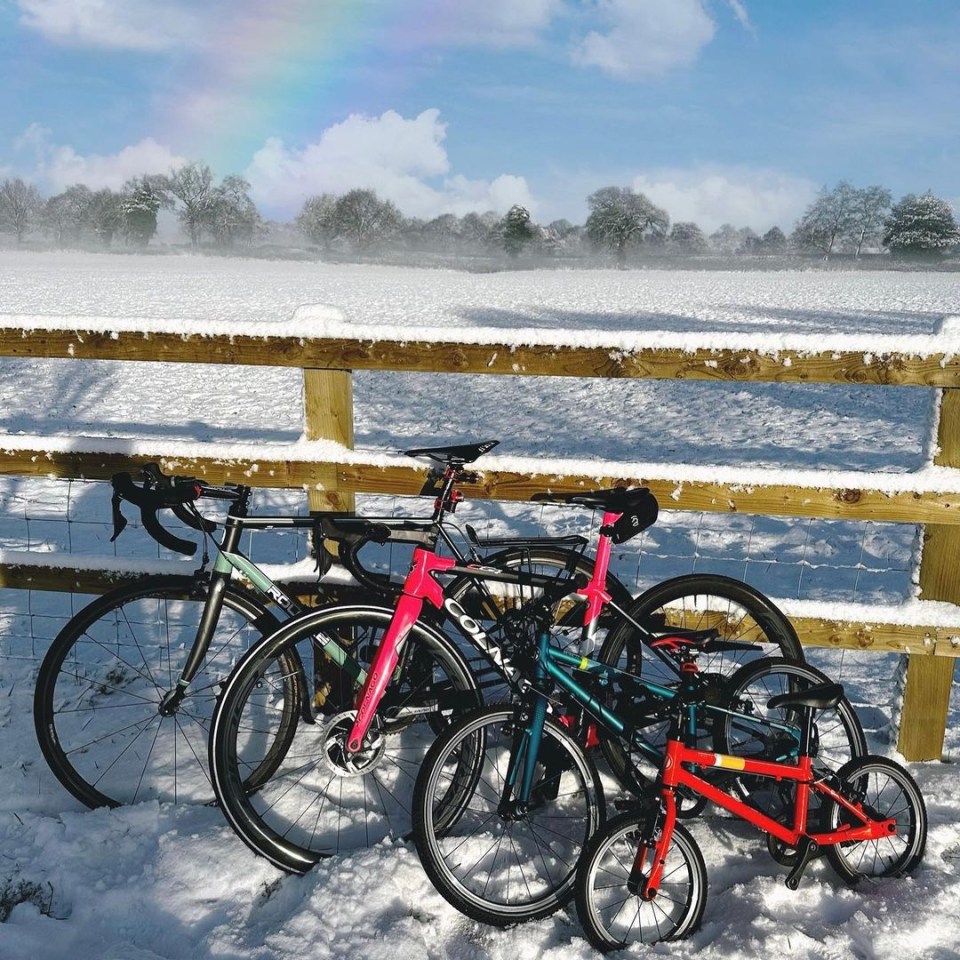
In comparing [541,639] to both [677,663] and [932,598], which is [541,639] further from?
[932,598]

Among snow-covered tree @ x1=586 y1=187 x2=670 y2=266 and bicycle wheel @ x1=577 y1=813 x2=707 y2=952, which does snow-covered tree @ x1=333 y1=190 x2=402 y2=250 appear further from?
bicycle wheel @ x1=577 y1=813 x2=707 y2=952


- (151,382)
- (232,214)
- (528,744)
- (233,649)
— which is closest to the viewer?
(528,744)

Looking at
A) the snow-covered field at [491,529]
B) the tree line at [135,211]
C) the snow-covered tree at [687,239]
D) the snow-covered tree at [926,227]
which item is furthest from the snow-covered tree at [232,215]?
the snow-covered field at [491,529]

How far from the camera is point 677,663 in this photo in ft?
10.3

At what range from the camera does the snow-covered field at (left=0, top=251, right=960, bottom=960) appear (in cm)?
256

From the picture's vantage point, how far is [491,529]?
664 centimetres

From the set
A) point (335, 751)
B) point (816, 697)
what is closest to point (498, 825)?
point (335, 751)

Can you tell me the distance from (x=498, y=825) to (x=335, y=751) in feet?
2.13

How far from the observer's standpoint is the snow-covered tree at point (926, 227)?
8744 cm

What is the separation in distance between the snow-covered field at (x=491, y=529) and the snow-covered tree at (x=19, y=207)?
124779 mm

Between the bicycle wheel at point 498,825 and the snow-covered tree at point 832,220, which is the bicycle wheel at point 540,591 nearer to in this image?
the bicycle wheel at point 498,825

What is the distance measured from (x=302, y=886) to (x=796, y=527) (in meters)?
5.16

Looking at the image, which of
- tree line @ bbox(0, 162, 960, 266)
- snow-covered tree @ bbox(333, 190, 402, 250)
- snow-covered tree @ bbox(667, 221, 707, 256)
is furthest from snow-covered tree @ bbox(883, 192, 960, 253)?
snow-covered tree @ bbox(333, 190, 402, 250)

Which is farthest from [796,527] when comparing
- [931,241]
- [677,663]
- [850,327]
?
[931,241]
